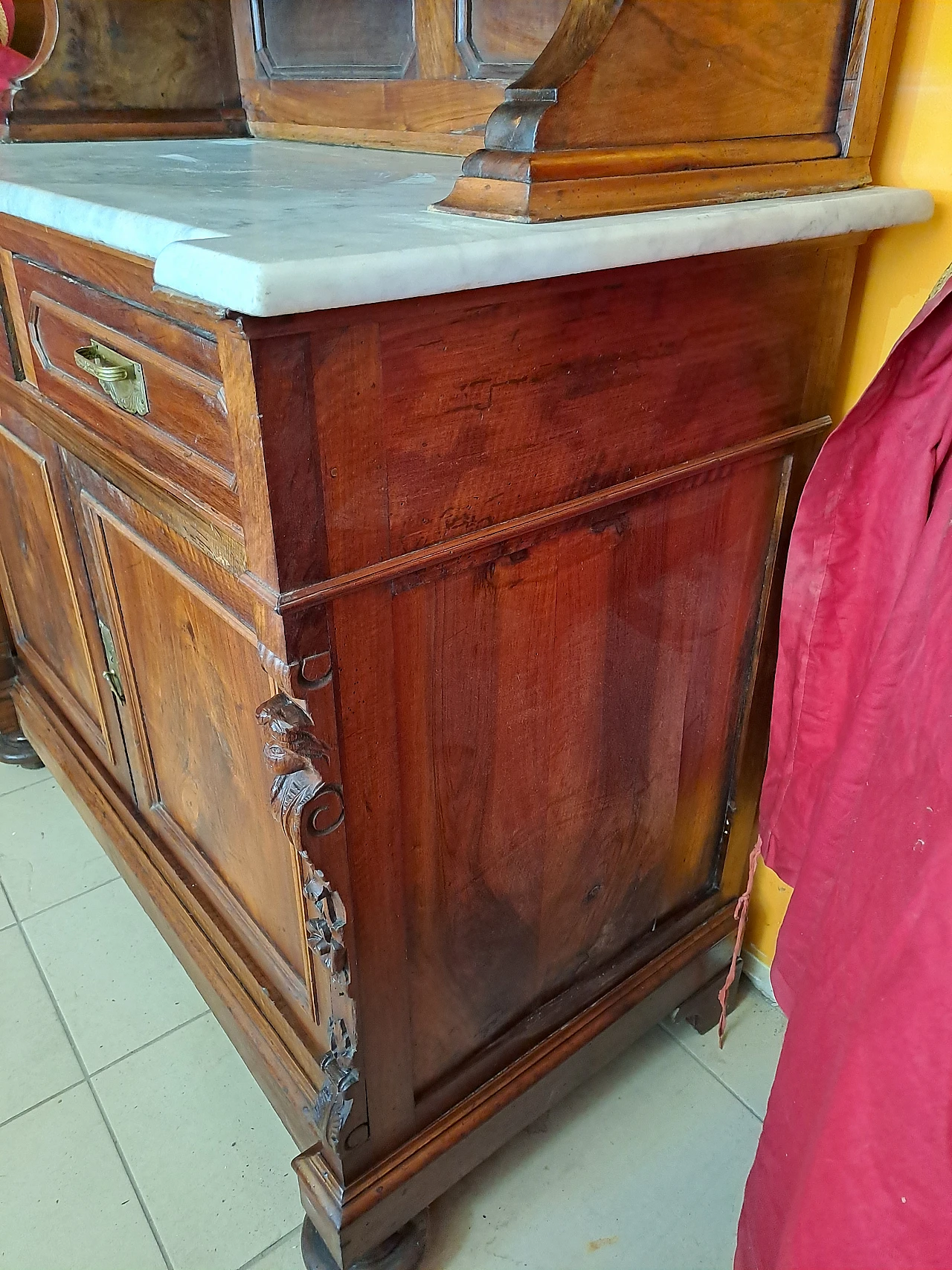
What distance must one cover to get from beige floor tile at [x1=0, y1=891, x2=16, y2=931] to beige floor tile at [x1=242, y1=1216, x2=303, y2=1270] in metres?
0.65

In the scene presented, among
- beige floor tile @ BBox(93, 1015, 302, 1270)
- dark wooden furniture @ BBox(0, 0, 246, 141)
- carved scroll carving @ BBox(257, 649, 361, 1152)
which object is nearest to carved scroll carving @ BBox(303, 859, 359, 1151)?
carved scroll carving @ BBox(257, 649, 361, 1152)

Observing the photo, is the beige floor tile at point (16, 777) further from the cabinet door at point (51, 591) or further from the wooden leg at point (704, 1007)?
the wooden leg at point (704, 1007)

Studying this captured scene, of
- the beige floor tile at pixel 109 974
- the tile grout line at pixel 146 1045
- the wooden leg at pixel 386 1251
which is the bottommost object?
the beige floor tile at pixel 109 974

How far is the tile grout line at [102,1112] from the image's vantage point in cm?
101

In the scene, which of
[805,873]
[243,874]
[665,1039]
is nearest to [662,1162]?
[665,1039]

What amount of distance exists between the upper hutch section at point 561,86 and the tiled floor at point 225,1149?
A: 3.28 ft

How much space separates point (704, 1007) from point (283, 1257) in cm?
57

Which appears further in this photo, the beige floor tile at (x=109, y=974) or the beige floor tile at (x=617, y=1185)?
the beige floor tile at (x=109, y=974)

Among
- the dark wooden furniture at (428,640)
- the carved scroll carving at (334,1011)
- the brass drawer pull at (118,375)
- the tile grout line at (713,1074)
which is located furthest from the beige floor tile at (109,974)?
the brass drawer pull at (118,375)

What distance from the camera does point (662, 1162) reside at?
3.55 ft

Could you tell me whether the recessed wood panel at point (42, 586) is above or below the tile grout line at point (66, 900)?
above

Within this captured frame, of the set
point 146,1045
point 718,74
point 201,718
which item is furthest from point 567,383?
point 146,1045

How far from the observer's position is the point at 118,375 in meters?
0.71

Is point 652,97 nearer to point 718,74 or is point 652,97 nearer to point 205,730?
point 718,74
